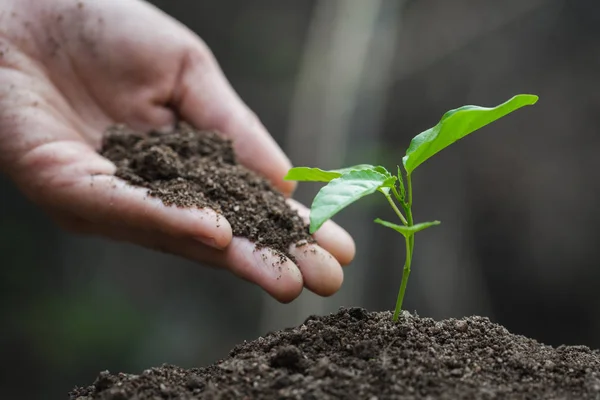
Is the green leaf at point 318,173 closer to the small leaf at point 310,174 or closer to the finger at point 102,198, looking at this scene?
the small leaf at point 310,174

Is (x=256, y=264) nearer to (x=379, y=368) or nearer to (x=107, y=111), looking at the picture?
(x=379, y=368)

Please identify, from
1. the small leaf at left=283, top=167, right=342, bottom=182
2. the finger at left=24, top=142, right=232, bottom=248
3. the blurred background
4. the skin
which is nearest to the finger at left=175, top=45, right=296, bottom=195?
the skin

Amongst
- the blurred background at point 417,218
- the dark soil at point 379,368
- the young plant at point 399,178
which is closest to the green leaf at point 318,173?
the young plant at point 399,178

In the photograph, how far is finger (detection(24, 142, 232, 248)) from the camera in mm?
1448

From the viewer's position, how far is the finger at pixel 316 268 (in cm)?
144

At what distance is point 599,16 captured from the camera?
10.2 ft

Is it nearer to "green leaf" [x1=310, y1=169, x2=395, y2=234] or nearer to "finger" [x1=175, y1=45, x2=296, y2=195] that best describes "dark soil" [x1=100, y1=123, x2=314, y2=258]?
"finger" [x1=175, y1=45, x2=296, y2=195]

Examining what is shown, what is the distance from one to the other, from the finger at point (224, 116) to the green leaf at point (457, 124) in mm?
952

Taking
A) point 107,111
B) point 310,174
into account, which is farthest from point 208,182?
point 107,111

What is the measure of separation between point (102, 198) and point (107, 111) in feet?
2.08

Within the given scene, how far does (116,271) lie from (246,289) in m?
0.82

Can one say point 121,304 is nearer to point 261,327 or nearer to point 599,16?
point 261,327

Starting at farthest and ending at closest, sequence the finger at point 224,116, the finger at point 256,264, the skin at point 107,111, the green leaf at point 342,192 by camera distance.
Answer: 1. the finger at point 224,116
2. the skin at point 107,111
3. the finger at point 256,264
4. the green leaf at point 342,192

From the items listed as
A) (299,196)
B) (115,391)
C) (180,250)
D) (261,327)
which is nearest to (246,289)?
(261,327)
